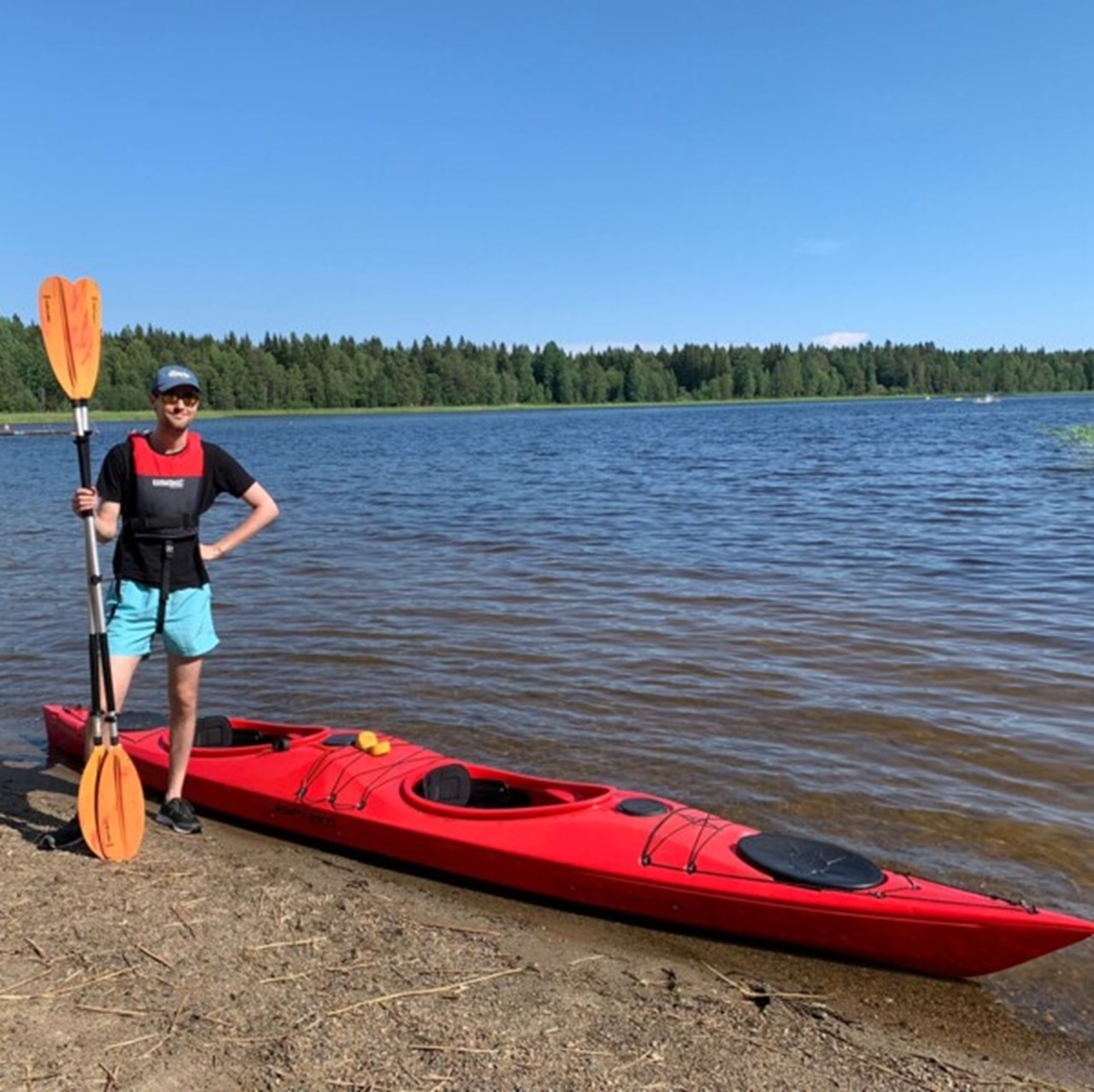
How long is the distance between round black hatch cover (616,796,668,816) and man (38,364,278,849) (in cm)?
199

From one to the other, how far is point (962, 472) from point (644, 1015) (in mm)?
25635

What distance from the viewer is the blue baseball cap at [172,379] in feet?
13.1

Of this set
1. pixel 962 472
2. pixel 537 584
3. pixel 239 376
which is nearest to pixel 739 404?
pixel 239 376

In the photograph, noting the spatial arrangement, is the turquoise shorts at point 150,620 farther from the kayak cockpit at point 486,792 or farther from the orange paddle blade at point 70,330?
the kayak cockpit at point 486,792

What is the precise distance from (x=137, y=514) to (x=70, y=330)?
4.02 ft

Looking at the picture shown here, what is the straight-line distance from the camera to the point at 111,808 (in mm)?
4148

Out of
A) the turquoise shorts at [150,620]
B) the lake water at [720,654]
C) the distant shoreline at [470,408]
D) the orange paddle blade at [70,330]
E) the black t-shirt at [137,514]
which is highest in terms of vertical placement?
the distant shoreline at [470,408]

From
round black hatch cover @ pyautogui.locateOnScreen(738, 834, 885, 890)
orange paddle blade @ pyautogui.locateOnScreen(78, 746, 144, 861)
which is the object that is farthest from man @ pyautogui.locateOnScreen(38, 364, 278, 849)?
round black hatch cover @ pyautogui.locateOnScreen(738, 834, 885, 890)

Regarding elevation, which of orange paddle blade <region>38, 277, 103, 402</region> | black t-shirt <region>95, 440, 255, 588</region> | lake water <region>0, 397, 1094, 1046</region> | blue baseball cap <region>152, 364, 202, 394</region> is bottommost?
lake water <region>0, 397, 1094, 1046</region>

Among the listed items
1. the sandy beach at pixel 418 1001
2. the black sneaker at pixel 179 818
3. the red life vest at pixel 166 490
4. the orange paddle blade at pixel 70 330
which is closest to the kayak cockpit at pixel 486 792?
the sandy beach at pixel 418 1001

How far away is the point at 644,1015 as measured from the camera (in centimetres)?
307

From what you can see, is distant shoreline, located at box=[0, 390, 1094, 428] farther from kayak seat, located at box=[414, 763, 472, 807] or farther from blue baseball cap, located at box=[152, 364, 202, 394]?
kayak seat, located at box=[414, 763, 472, 807]

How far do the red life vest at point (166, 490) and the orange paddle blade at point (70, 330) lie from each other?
748 mm

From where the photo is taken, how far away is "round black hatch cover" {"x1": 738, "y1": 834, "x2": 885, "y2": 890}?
11.7 ft
